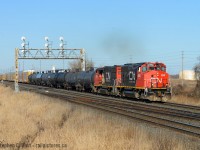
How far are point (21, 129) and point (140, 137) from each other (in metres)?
4.89

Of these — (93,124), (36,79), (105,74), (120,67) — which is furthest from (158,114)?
(36,79)

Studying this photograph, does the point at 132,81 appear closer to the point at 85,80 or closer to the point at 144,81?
the point at 144,81

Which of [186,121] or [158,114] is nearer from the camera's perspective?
[186,121]

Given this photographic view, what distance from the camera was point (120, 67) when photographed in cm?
3475

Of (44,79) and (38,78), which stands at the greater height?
(38,78)

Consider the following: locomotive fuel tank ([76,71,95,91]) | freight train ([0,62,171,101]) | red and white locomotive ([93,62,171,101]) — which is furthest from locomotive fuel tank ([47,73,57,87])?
red and white locomotive ([93,62,171,101])

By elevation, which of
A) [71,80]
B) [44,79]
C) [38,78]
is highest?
[38,78]

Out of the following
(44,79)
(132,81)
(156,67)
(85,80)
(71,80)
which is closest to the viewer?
(156,67)

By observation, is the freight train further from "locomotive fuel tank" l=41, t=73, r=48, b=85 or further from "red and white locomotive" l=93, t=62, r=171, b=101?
"locomotive fuel tank" l=41, t=73, r=48, b=85

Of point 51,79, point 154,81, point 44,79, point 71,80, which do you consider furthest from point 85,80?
point 44,79

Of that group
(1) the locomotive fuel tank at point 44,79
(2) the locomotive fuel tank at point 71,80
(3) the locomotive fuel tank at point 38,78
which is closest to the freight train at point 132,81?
(2) the locomotive fuel tank at point 71,80

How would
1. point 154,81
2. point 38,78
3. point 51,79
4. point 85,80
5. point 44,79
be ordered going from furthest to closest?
point 38,78, point 44,79, point 51,79, point 85,80, point 154,81

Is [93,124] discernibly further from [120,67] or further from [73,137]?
[120,67]

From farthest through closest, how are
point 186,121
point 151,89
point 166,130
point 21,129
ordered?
point 151,89
point 186,121
point 166,130
point 21,129
